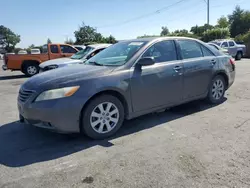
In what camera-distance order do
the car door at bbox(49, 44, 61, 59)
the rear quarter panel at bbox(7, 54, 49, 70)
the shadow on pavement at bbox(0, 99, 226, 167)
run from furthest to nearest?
1. the car door at bbox(49, 44, 61, 59)
2. the rear quarter panel at bbox(7, 54, 49, 70)
3. the shadow on pavement at bbox(0, 99, 226, 167)

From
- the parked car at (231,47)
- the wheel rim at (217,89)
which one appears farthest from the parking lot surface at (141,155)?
the parked car at (231,47)

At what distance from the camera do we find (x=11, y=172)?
3.15 meters

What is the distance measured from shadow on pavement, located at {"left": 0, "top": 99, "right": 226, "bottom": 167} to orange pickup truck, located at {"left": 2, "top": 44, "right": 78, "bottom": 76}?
9.07 meters

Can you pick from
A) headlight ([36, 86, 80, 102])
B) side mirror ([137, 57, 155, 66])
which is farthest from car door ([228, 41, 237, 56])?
headlight ([36, 86, 80, 102])

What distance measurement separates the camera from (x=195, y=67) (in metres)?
5.25

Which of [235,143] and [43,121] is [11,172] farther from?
[235,143]

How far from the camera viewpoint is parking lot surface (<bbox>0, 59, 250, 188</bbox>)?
2.91 metres

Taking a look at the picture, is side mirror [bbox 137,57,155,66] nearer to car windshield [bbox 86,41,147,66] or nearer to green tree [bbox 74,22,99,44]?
car windshield [bbox 86,41,147,66]

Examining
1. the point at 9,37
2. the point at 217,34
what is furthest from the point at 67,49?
the point at 9,37

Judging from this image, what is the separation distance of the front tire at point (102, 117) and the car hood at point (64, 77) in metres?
0.39

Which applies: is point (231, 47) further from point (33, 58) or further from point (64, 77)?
point (64, 77)

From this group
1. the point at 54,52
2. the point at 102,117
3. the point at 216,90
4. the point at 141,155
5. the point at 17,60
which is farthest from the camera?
the point at 54,52

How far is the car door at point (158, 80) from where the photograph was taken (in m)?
4.39

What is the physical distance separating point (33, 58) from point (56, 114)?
1073 cm
